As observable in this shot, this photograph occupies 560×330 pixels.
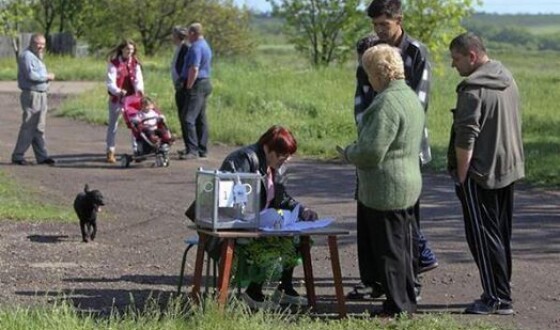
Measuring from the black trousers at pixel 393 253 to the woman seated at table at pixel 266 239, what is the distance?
0.66 m

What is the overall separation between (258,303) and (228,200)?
35.9 inches

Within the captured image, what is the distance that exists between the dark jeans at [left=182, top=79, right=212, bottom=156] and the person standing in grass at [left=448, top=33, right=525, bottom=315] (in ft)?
31.9

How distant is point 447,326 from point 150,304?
6.66 feet

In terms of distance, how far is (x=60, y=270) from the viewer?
10.6 m

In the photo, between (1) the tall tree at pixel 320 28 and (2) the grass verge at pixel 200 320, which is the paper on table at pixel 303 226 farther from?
(1) the tall tree at pixel 320 28

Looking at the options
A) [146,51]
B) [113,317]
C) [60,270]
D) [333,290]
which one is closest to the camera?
[113,317]

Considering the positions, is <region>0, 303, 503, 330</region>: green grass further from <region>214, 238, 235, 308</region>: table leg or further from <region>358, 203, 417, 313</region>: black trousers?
<region>214, 238, 235, 308</region>: table leg

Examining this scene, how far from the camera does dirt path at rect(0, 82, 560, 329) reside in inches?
378

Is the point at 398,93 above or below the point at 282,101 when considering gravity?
above

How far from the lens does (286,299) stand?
30.5 feet

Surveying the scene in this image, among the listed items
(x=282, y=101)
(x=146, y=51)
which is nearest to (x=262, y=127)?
(x=282, y=101)

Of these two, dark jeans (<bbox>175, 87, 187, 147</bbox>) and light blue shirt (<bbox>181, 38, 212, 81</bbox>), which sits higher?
light blue shirt (<bbox>181, 38, 212, 81</bbox>)

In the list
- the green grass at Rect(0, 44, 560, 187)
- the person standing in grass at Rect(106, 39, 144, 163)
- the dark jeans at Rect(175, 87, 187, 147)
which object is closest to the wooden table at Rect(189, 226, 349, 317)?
the green grass at Rect(0, 44, 560, 187)

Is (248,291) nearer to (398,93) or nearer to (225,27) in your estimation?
(398,93)
